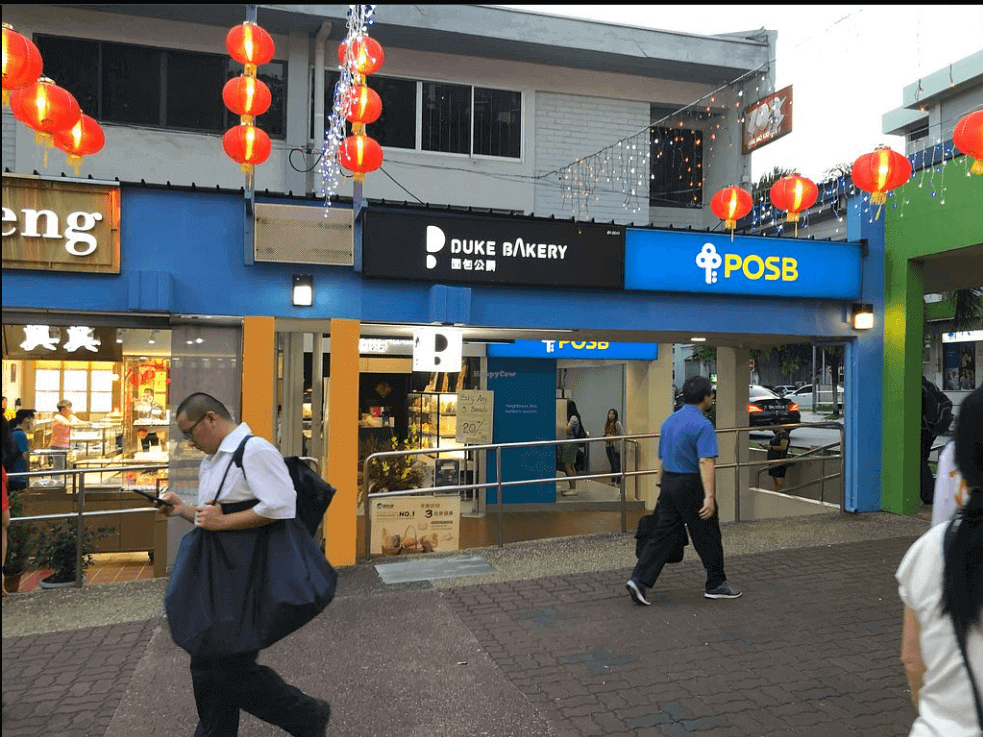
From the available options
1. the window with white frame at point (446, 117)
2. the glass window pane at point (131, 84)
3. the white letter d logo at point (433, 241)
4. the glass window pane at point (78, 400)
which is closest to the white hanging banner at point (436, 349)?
the white letter d logo at point (433, 241)

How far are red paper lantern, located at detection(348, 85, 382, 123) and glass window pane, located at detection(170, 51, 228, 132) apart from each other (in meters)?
5.41

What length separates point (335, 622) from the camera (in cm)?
557

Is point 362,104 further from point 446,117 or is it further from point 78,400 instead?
point 78,400

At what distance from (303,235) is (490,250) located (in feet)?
6.09

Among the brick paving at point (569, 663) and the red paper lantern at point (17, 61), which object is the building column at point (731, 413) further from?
the red paper lantern at point (17, 61)

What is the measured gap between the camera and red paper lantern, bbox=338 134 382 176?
23.5ft

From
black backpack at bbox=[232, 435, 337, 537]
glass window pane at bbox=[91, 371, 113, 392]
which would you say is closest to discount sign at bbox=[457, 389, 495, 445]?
glass window pane at bbox=[91, 371, 113, 392]

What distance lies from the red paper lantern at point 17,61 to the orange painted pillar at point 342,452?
10.2 ft

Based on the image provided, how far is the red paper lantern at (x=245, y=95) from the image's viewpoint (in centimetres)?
657

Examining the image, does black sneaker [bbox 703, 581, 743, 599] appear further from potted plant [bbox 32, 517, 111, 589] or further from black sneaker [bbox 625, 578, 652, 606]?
potted plant [bbox 32, 517, 111, 589]

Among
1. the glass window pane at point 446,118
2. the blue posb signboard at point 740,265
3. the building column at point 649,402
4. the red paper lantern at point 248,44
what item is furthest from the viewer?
the building column at point 649,402

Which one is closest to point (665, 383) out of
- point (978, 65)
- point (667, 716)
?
point (667, 716)

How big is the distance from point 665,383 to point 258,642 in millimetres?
11278

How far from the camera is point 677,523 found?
19.4 ft
